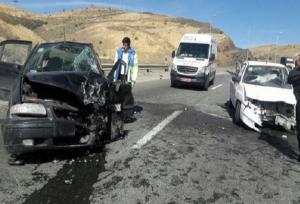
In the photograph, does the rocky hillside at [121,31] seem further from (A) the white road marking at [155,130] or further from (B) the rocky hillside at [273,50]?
(B) the rocky hillside at [273,50]

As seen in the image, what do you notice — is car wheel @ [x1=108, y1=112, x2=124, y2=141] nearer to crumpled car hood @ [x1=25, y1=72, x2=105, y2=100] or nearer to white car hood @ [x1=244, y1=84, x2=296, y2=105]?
crumpled car hood @ [x1=25, y1=72, x2=105, y2=100]

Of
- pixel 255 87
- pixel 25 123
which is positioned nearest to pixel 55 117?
pixel 25 123

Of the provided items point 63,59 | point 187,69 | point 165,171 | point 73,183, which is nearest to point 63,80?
point 63,59

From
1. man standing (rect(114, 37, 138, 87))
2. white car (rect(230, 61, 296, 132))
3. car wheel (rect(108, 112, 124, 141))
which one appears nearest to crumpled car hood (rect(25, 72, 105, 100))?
car wheel (rect(108, 112, 124, 141))

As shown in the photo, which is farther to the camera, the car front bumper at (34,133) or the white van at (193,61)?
the white van at (193,61)

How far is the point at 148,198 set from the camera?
572 cm

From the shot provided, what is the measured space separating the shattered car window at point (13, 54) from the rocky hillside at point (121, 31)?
46412 millimetres

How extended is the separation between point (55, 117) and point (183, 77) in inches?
657

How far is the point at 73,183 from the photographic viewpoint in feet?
20.4

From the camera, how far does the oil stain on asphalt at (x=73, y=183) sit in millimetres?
5593

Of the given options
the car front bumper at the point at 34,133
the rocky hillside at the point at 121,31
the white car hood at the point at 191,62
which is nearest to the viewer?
the car front bumper at the point at 34,133

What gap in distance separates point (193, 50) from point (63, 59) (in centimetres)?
1568

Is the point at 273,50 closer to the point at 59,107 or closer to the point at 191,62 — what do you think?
the point at 191,62

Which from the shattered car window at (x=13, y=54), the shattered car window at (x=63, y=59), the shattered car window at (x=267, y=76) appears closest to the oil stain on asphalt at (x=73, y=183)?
the shattered car window at (x=63, y=59)
